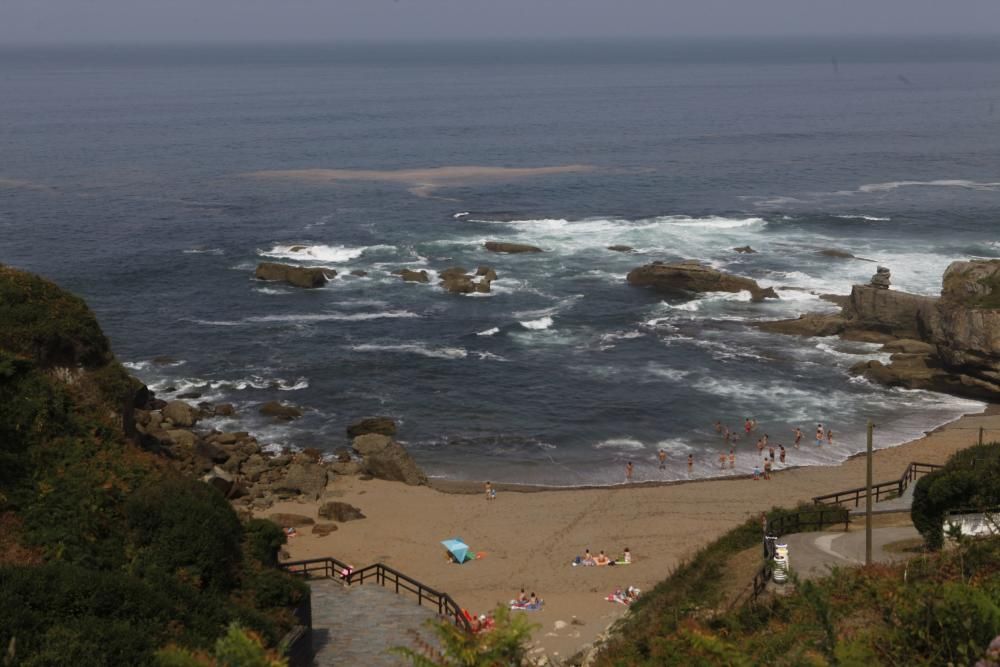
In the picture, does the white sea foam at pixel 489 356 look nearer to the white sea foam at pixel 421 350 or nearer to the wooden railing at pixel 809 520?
the white sea foam at pixel 421 350

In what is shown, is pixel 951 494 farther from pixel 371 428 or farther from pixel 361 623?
pixel 371 428

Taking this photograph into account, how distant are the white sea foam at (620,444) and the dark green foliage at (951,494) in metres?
20.2

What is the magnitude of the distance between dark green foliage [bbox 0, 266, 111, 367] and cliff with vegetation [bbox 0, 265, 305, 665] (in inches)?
1.7

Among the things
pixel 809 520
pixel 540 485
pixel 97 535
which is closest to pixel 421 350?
pixel 540 485

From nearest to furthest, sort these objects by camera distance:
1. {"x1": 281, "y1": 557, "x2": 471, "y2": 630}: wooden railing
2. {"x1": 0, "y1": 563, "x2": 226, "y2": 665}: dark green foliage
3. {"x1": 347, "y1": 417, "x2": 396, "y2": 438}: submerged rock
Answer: {"x1": 0, "y1": 563, "x2": 226, "y2": 665}: dark green foliage
{"x1": 281, "y1": 557, "x2": 471, "y2": 630}: wooden railing
{"x1": 347, "y1": 417, "x2": 396, "y2": 438}: submerged rock

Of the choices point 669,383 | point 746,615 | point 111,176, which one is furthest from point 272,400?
point 111,176

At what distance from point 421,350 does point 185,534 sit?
34.6 metres

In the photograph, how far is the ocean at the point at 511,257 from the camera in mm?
46531

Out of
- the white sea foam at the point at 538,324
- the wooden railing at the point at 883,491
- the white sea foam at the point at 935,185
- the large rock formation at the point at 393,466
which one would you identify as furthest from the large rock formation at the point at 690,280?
the white sea foam at the point at 935,185

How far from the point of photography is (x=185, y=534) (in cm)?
2053

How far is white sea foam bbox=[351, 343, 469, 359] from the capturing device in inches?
2136

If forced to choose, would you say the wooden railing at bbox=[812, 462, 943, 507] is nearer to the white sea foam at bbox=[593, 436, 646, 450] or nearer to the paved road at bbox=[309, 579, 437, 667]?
the white sea foam at bbox=[593, 436, 646, 450]

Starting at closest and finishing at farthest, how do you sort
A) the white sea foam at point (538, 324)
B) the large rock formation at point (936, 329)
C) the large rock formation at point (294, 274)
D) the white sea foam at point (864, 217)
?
the large rock formation at point (936, 329), the white sea foam at point (538, 324), the large rock formation at point (294, 274), the white sea foam at point (864, 217)

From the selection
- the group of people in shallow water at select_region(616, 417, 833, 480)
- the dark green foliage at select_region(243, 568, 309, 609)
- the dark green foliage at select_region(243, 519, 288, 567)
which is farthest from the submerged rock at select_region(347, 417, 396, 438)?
the dark green foliage at select_region(243, 568, 309, 609)
